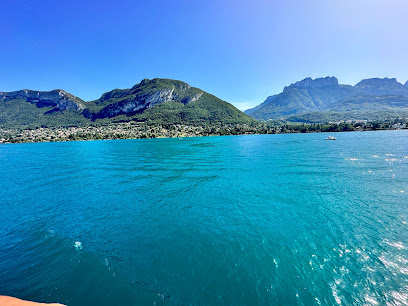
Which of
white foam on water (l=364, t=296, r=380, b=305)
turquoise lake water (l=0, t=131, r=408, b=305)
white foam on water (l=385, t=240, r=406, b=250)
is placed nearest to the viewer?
white foam on water (l=364, t=296, r=380, b=305)

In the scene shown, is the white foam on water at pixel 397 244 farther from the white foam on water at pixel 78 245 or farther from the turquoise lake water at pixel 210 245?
the white foam on water at pixel 78 245

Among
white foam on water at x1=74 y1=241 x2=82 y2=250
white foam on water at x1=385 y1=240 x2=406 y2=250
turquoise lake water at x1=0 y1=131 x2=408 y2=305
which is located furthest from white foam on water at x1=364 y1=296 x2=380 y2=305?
white foam on water at x1=74 y1=241 x2=82 y2=250

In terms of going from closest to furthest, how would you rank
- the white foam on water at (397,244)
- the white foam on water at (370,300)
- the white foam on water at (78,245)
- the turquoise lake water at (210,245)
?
the white foam on water at (370,300), the turquoise lake water at (210,245), the white foam on water at (397,244), the white foam on water at (78,245)

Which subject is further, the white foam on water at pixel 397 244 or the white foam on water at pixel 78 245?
the white foam on water at pixel 78 245

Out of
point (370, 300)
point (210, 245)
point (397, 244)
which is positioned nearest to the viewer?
point (370, 300)

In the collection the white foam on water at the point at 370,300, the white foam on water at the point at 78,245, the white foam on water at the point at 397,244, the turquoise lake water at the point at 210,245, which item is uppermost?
the white foam on water at the point at 397,244

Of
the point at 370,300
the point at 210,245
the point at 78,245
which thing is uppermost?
the point at 370,300

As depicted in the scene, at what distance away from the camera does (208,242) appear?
45.9ft

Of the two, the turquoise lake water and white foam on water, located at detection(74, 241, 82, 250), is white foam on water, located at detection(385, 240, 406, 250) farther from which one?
white foam on water, located at detection(74, 241, 82, 250)

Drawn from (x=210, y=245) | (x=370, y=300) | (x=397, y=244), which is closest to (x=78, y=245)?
(x=210, y=245)

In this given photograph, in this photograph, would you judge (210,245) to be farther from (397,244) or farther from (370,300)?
(397,244)

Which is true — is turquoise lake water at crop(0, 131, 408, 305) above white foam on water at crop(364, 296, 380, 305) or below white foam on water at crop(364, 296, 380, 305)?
below

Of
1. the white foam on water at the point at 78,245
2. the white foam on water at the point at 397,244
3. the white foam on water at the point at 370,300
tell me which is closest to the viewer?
the white foam on water at the point at 370,300

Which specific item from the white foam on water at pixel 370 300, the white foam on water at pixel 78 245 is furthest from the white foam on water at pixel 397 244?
the white foam on water at pixel 78 245
